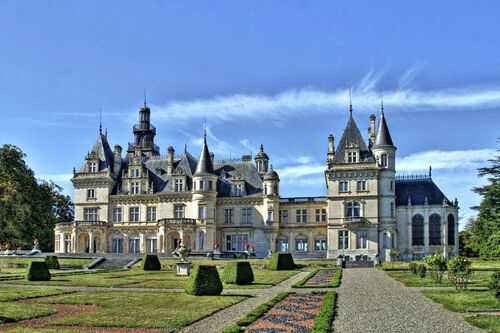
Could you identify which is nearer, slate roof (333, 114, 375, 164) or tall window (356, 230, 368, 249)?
tall window (356, 230, 368, 249)

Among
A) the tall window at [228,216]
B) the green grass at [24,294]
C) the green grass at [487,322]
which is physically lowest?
the green grass at [24,294]

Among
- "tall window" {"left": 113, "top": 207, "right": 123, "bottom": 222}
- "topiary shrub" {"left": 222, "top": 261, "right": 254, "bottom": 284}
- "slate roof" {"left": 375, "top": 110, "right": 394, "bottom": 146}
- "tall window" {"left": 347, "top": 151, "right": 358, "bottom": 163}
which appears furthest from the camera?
"tall window" {"left": 113, "top": 207, "right": 123, "bottom": 222}

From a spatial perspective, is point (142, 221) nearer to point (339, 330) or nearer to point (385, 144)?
point (385, 144)

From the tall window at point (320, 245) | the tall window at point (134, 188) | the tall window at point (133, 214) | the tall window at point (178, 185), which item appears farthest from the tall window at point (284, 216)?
the tall window at point (134, 188)

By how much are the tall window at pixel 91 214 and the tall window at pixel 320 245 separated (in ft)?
76.5

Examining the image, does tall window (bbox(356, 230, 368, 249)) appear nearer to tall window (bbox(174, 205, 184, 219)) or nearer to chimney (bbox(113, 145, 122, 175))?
tall window (bbox(174, 205, 184, 219))

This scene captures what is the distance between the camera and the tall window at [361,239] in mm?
56031

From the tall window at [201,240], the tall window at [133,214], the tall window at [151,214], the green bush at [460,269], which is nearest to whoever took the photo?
the green bush at [460,269]

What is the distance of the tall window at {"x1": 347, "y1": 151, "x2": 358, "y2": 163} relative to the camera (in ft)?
187

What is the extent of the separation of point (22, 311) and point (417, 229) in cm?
4601

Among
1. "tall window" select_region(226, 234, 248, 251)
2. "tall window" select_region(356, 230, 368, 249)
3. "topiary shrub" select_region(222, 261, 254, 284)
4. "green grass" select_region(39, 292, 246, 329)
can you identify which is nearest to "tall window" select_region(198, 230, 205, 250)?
"tall window" select_region(226, 234, 248, 251)

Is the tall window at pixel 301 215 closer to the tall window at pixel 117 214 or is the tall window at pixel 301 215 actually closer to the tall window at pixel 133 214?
the tall window at pixel 133 214

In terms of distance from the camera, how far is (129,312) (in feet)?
56.1

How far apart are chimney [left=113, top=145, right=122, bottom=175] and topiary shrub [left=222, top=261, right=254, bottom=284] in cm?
3846
